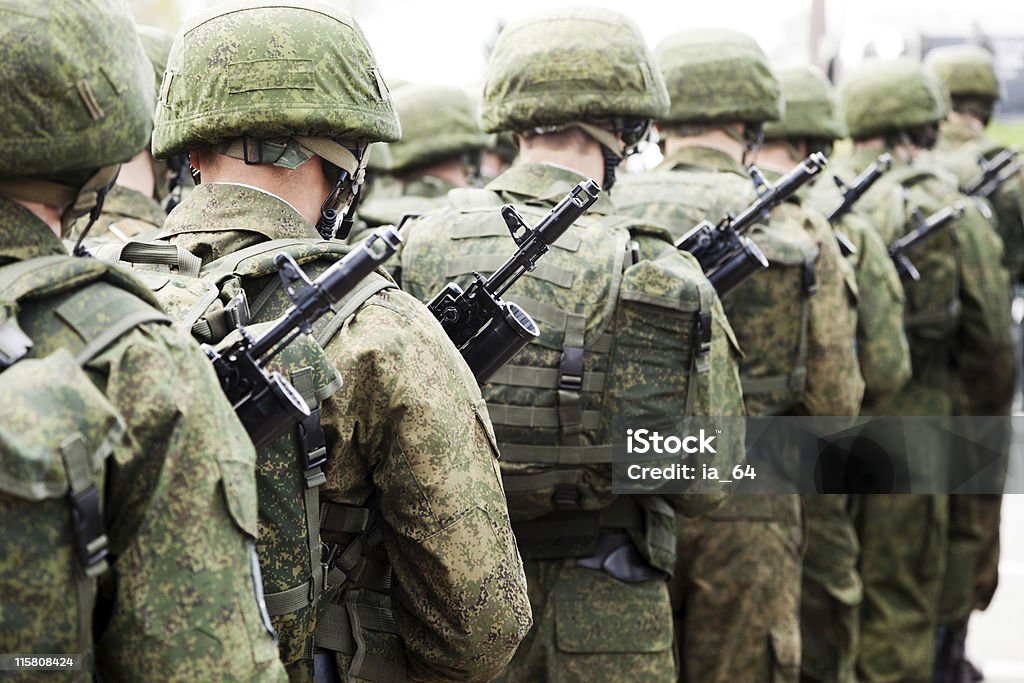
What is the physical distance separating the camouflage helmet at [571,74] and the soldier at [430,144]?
201 cm

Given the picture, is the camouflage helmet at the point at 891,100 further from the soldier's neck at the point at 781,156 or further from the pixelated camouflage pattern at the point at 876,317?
the pixelated camouflage pattern at the point at 876,317

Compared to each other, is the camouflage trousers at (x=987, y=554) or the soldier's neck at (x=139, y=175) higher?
the soldier's neck at (x=139, y=175)

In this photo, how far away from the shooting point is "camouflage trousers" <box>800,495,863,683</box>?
5.93 metres

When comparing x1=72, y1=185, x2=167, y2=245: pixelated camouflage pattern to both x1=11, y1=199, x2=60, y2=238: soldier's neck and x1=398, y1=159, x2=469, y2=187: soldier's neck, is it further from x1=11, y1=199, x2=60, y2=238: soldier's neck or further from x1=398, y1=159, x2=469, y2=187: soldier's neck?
x1=11, y1=199, x2=60, y2=238: soldier's neck

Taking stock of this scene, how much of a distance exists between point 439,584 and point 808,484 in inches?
122

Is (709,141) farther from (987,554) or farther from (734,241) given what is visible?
(987,554)

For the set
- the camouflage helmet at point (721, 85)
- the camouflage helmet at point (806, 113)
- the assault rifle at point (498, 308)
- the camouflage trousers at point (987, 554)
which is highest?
the assault rifle at point (498, 308)

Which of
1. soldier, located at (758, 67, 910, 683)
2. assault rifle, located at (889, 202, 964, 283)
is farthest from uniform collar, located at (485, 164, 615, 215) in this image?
assault rifle, located at (889, 202, 964, 283)

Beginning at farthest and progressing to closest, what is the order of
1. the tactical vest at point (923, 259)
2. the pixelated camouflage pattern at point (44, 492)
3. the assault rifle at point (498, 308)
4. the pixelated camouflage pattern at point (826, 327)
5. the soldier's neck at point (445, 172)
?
the tactical vest at point (923, 259)
the soldier's neck at point (445, 172)
the pixelated camouflage pattern at point (826, 327)
the assault rifle at point (498, 308)
the pixelated camouflage pattern at point (44, 492)

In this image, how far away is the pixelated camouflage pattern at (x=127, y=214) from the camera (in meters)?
4.24

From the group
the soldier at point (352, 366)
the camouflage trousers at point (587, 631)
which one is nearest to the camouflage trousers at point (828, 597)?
the camouflage trousers at point (587, 631)

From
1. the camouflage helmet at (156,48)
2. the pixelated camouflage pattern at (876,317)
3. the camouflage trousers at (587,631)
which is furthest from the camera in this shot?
the pixelated camouflage pattern at (876,317)

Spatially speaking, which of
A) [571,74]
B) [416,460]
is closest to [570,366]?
[571,74]

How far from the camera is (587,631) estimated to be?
383 cm
